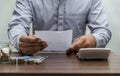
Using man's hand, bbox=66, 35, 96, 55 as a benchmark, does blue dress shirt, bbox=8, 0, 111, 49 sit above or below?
above

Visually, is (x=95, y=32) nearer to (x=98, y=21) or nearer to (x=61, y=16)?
(x=98, y=21)

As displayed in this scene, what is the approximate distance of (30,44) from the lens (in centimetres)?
130

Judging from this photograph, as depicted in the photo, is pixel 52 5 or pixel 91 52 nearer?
pixel 91 52

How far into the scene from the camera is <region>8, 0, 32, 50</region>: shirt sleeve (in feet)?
5.03

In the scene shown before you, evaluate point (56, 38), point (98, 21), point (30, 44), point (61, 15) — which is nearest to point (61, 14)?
point (61, 15)

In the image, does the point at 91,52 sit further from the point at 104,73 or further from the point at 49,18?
the point at 49,18

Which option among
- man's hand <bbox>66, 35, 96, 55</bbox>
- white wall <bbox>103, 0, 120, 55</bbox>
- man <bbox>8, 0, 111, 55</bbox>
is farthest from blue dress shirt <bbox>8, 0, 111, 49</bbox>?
white wall <bbox>103, 0, 120, 55</bbox>

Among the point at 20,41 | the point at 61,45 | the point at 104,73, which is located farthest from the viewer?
the point at 61,45

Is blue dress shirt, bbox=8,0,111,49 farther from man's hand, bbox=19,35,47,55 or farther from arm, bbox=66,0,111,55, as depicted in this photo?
man's hand, bbox=19,35,47,55

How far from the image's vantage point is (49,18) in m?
1.80

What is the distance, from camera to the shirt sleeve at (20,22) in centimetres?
153

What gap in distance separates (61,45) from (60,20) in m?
0.39

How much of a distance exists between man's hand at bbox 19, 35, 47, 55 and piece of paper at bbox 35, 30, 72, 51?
0.07 metres

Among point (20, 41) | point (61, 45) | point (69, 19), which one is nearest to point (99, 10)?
Answer: point (69, 19)
